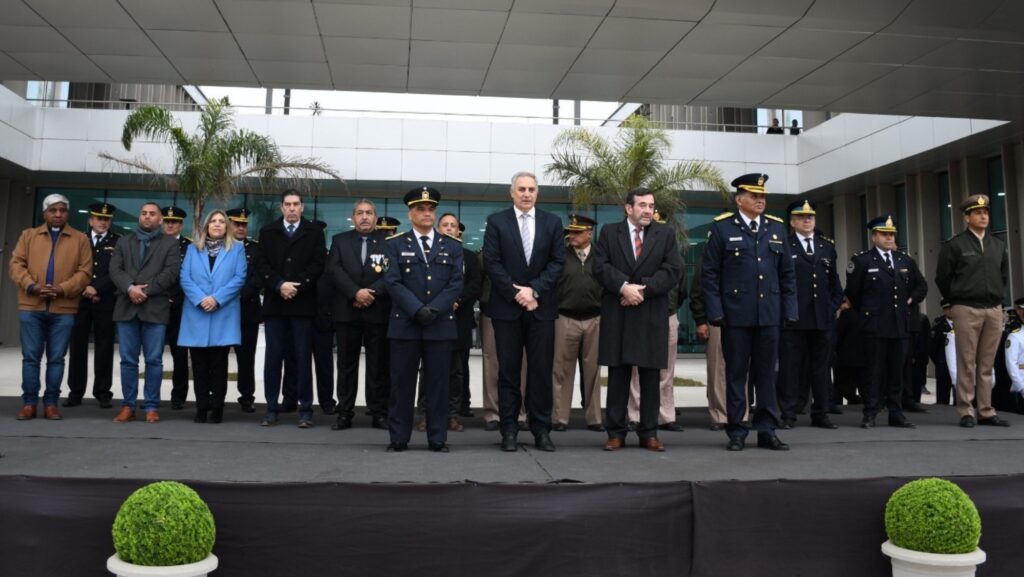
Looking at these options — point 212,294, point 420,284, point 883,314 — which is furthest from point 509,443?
point 883,314

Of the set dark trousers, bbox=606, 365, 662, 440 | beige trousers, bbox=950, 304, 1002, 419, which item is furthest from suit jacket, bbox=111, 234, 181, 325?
beige trousers, bbox=950, 304, 1002, 419

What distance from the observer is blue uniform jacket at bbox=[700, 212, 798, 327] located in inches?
205

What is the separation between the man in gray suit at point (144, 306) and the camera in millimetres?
5988

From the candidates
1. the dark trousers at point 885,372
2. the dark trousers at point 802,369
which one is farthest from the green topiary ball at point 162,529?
the dark trousers at point 885,372

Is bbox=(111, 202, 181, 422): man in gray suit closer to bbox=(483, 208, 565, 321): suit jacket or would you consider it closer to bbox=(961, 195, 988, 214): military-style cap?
bbox=(483, 208, 565, 321): suit jacket

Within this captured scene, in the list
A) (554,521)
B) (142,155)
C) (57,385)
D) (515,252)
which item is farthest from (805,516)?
(142,155)

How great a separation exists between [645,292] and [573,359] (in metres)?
1.58

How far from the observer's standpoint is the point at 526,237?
5164 millimetres

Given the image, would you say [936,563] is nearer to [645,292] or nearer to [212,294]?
[645,292]

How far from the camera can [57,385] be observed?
20.1ft

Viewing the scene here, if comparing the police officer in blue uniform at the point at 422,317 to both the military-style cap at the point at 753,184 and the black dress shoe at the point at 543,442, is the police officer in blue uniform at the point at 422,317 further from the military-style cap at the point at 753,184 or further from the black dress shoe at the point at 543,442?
the military-style cap at the point at 753,184

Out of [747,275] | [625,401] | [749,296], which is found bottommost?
[625,401]

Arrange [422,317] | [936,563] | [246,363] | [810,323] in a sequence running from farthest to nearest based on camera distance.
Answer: [246,363], [810,323], [422,317], [936,563]

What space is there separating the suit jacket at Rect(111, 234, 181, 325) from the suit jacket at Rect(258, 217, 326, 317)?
74 cm
